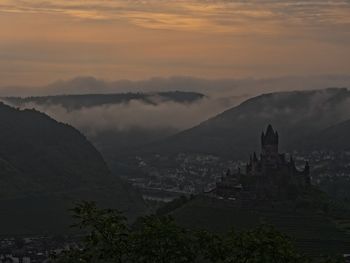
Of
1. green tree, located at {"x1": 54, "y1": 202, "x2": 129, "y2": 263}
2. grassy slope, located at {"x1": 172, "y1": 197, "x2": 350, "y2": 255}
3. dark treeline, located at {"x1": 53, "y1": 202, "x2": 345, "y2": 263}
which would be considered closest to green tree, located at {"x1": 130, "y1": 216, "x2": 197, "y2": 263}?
dark treeline, located at {"x1": 53, "y1": 202, "x2": 345, "y2": 263}

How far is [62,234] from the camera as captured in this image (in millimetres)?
156500

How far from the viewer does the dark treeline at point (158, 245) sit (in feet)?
87.5

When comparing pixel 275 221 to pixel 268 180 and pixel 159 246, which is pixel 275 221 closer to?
pixel 268 180

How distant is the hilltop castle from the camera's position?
4592 inches

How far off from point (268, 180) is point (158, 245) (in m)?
92.3

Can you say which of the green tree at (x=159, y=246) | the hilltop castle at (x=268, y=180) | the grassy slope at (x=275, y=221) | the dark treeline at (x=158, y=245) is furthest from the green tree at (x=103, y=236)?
the hilltop castle at (x=268, y=180)

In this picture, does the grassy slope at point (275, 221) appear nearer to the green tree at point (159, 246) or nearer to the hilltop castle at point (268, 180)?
the hilltop castle at point (268, 180)

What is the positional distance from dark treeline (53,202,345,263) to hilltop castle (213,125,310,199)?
88.0 m

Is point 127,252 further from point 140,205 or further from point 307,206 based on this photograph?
point 140,205

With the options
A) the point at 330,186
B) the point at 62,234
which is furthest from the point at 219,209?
the point at 330,186

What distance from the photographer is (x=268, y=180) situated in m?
119

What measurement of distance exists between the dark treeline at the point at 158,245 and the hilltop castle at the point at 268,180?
88.0 meters

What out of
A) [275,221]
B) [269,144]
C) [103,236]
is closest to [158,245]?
[103,236]

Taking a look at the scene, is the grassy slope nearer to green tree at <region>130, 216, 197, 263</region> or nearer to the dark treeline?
the dark treeline
